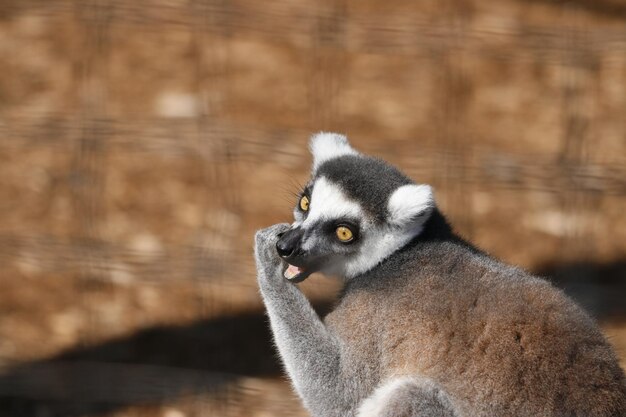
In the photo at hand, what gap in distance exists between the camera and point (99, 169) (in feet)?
16.9

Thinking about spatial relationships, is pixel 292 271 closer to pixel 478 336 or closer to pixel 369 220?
pixel 369 220

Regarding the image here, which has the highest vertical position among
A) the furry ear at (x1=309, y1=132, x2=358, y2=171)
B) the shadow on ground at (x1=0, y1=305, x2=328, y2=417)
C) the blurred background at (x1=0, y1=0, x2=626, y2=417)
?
the furry ear at (x1=309, y1=132, x2=358, y2=171)

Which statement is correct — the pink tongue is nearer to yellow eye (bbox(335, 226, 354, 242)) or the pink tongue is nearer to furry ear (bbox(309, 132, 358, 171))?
yellow eye (bbox(335, 226, 354, 242))

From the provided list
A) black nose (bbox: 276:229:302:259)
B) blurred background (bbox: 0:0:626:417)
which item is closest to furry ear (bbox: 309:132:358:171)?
black nose (bbox: 276:229:302:259)

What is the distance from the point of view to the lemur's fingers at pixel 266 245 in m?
3.34

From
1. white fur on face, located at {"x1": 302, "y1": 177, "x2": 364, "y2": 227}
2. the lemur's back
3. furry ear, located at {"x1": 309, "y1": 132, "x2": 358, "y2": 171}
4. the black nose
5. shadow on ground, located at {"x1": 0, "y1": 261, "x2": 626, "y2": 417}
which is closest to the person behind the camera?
the lemur's back

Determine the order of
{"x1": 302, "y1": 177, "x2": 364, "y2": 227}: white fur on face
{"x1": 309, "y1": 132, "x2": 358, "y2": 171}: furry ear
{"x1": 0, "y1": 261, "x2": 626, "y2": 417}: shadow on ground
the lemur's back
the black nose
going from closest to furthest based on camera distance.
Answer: the lemur's back → the black nose → {"x1": 302, "y1": 177, "x2": 364, "y2": 227}: white fur on face → {"x1": 309, "y1": 132, "x2": 358, "y2": 171}: furry ear → {"x1": 0, "y1": 261, "x2": 626, "y2": 417}: shadow on ground

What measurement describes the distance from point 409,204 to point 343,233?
0.24 m

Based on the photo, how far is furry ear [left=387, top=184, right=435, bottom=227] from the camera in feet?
10.6

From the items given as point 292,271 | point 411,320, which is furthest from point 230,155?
point 411,320

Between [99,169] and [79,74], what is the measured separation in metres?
0.54

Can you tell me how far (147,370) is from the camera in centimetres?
492

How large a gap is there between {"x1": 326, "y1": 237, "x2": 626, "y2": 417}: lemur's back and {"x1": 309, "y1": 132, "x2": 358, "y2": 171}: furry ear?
0.47 metres

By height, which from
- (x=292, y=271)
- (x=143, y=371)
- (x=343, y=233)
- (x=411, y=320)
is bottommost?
(x=143, y=371)
